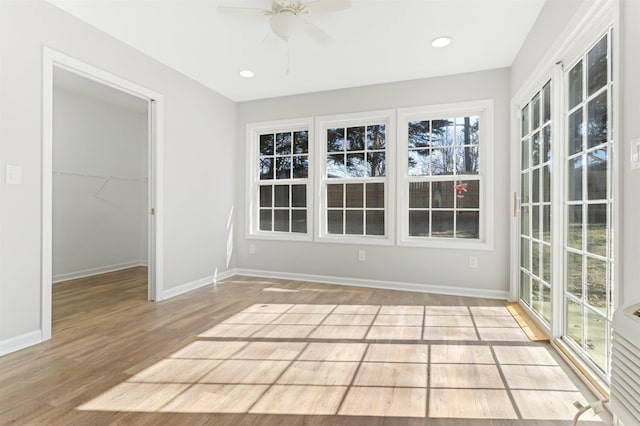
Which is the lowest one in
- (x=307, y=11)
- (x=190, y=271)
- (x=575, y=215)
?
(x=190, y=271)

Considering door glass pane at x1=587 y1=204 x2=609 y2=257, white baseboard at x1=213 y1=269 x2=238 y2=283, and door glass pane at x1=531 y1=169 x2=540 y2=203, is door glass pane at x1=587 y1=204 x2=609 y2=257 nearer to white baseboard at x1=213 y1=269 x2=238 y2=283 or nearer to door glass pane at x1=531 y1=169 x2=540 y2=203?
door glass pane at x1=531 y1=169 x2=540 y2=203

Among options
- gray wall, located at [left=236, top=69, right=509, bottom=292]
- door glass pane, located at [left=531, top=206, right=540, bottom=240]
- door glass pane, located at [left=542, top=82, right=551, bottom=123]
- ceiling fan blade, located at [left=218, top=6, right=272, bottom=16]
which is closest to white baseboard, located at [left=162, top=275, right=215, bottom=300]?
gray wall, located at [left=236, top=69, right=509, bottom=292]

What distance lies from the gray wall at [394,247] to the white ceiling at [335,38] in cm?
19

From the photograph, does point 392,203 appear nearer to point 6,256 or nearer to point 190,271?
point 190,271

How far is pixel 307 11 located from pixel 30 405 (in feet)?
9.81

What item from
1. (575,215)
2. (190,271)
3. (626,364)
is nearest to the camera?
(626,364)

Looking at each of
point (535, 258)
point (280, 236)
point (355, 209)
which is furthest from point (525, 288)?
point (280, 236)

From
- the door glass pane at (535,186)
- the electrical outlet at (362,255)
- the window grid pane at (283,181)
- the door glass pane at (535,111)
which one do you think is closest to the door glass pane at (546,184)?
the door glass pane at (535,186)

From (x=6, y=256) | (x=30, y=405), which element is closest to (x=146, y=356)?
(x=30, y=405)

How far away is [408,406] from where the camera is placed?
1.68 m

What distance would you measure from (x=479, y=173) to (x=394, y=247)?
1341 millimetres

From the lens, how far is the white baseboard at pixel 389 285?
12.3ft

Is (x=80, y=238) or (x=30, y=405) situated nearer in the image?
(x=30, y=405)

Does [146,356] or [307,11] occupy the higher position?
[307,11]
